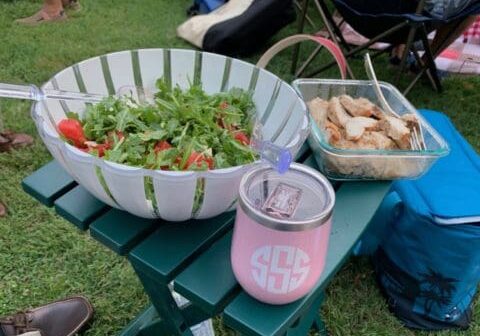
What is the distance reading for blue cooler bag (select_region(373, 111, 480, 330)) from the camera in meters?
Answer: 1.56

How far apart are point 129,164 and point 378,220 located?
45.3 inches

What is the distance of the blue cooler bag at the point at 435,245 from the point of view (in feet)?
5.13

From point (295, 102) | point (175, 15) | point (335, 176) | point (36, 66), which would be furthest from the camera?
point (175, 15)

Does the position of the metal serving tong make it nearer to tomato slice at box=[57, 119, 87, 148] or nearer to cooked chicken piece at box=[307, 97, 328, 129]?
cooked chicken piece at box=[307, 97, 328, 129]

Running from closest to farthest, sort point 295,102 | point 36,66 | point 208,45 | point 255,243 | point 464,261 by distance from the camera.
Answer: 1. point 255,243
2. point 295,102
3. point 464,261
4. point 36,66
5. point 208,45

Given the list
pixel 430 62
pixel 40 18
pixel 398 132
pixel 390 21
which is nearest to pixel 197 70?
pixel 398 132

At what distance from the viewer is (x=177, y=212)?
93 centimetres

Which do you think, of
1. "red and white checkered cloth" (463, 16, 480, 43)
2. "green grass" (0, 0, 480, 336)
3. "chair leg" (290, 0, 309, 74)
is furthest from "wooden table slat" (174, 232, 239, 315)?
"red and white checkered cloth" (463, 16, 480, 43)

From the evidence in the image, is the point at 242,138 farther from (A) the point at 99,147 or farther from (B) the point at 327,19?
(B) the point at 327,19

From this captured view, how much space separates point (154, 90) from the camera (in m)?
1.22

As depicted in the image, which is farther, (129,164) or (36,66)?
(36,66)

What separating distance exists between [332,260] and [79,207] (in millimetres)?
534

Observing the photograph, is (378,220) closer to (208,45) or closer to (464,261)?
(464,261)

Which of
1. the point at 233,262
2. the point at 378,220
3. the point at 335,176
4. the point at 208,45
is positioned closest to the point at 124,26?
the point at 208,45
